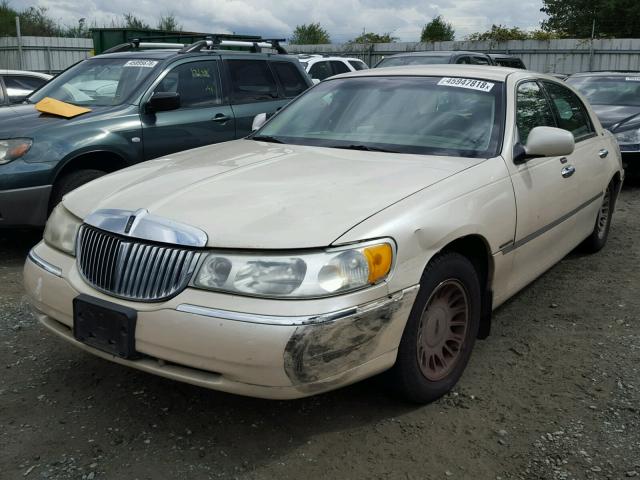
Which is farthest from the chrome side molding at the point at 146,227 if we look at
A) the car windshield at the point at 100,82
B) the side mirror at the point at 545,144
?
the car windshield at the point at 100,82

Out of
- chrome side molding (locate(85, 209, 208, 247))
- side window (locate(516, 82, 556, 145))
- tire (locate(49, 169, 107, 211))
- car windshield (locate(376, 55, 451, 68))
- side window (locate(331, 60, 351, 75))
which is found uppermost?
car windshield (locate(376, 55, 451, 68))

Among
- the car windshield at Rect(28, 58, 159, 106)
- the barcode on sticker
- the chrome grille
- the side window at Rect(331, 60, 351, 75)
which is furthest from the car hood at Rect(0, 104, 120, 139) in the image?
the side window at Rect(331, 60, 351, 75)

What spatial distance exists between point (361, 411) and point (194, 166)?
1.53m

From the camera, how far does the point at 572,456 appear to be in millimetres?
2787

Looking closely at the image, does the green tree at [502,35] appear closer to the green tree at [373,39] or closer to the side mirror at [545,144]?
the green tree at [373,39]

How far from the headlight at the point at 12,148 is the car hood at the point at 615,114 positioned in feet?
22.6

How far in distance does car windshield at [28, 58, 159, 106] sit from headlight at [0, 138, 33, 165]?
1.02m

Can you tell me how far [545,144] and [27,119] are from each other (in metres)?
4.16

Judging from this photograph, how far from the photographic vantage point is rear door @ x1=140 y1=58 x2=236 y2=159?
612 centimetres

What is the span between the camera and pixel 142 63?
6461 millimetres

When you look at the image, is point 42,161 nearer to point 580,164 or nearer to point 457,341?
point 457,341

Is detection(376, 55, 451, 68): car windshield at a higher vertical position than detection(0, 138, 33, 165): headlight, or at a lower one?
higher

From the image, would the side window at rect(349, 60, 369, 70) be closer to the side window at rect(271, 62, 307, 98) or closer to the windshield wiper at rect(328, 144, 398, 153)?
the side window at rect(271, 62, 307, 98)

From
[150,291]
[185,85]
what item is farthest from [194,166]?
[185,85]
